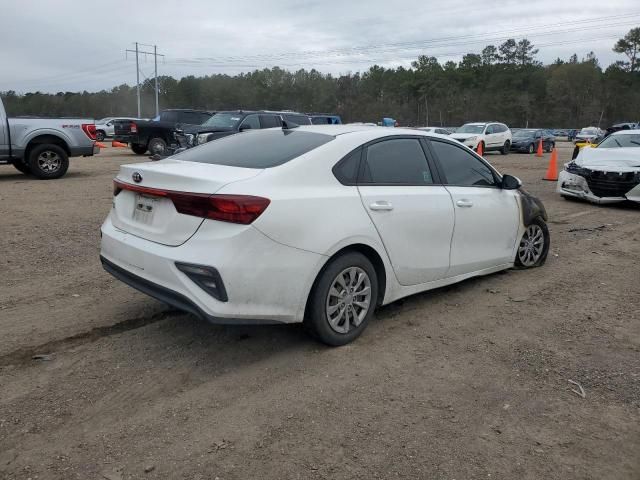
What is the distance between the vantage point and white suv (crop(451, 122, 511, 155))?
84.3ft

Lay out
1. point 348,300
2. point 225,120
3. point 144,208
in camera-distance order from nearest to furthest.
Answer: point 144,208 < point 348,300 < point 225,120

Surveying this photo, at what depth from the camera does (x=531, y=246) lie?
19.9 ft

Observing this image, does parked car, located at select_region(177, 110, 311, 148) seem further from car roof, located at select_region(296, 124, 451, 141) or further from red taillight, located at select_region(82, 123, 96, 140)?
car roof, located at select_region(296, 124, 451, 141)

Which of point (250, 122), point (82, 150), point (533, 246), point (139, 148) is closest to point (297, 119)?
point (250, 122)

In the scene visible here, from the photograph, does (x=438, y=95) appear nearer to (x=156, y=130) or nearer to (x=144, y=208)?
(x=156, y=130)

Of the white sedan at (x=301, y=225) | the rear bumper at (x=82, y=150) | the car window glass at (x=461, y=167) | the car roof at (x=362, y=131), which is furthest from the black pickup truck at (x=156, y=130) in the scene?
the white sedan at (x=301, y=225)

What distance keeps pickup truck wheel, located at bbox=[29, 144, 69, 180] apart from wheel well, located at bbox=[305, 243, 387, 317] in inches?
438

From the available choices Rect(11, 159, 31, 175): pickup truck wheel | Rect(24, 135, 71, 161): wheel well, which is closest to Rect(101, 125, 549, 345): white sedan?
Rect(24, 135, 71, 161): wheel well

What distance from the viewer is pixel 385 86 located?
100 m

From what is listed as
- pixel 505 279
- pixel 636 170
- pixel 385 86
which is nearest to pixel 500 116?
pixel 385 86

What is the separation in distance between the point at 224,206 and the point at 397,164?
1670 millimetres

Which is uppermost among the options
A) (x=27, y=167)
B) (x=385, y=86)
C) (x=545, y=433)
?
(x=385, y=86)

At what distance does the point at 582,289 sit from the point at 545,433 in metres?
2.90

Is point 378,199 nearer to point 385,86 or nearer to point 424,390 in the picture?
point 424,390
